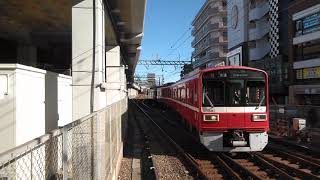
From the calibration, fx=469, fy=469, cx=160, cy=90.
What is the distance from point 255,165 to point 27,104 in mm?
7202

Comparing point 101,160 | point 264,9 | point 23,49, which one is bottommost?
point 101,160

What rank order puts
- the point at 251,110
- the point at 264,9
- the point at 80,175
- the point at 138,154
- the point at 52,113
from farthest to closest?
the point at 264,9 < the point at 138,154 < the point at 251,110 < the point at 52,113 < the point at 80,175

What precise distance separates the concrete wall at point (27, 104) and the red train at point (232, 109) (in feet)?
16.2

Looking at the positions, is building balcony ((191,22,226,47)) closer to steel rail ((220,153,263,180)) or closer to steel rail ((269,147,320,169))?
steel rail ((269,147,320,169))

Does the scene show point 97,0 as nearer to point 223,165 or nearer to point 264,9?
point 223,165

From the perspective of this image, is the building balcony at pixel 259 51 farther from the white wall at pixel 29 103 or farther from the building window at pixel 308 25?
the white wall at pixel 29 103

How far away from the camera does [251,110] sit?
14812mm

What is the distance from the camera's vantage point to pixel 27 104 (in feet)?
30.0

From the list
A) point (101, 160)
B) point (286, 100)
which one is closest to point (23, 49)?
point (101, 160)

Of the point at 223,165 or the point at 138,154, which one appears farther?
the point at 138,154

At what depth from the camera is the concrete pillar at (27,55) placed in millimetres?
21703

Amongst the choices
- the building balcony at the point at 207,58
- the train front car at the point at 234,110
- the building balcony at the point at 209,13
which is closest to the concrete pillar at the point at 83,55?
the train front car at the point at 234,110

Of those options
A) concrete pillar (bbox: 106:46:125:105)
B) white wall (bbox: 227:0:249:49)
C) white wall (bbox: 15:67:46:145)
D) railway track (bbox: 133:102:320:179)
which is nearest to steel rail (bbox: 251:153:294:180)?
railway track (bbox: 133:102:320:179)

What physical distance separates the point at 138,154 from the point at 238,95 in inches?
167
